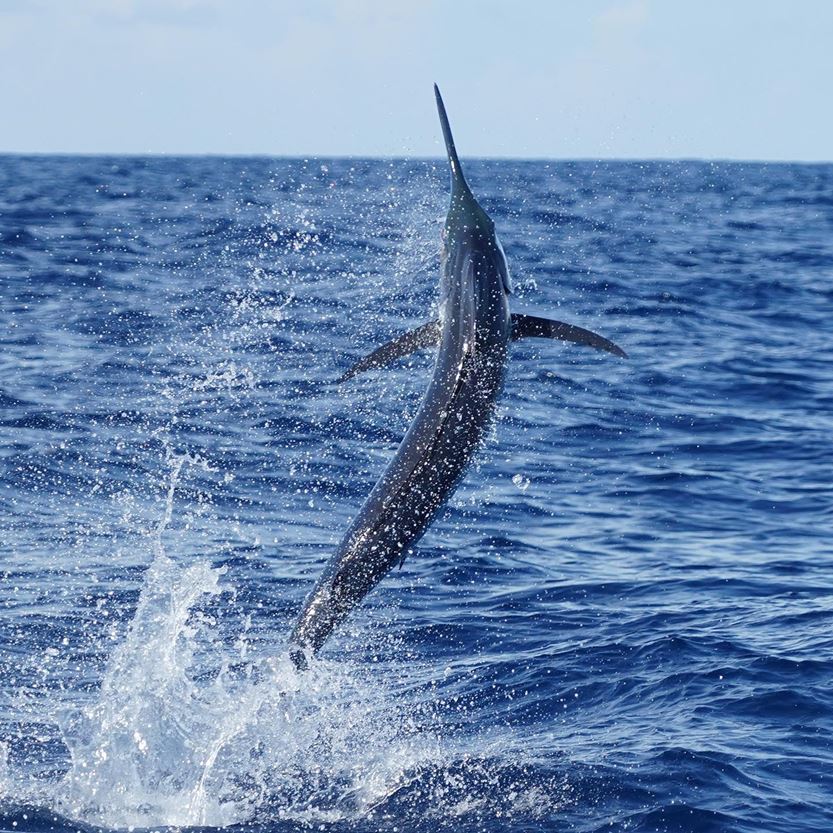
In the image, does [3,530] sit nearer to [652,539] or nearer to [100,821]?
[100,821]

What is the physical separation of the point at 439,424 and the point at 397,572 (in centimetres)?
462

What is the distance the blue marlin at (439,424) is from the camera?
709 centimetres

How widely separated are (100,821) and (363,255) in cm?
1828

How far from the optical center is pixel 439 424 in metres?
7.09

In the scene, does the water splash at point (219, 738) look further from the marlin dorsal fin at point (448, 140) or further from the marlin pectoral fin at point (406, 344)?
the marlin dorsal fin at point (448, 140)

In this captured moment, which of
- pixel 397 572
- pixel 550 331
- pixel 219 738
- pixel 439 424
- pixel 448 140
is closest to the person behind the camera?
pixel 439 424

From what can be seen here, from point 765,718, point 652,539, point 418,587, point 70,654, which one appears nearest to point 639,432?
point 652,539

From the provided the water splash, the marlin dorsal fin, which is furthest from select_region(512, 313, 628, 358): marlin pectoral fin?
the water splash

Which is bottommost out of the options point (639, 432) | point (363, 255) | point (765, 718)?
point (765, 718)

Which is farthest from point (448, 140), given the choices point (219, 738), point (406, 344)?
point (219, 738)

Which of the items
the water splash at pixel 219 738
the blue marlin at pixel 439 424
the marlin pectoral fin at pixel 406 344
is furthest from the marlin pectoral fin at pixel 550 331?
the water splash at pixel 219 738

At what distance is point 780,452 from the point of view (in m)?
15.3

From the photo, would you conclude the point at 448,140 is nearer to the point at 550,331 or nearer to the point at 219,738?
the point at 550,331

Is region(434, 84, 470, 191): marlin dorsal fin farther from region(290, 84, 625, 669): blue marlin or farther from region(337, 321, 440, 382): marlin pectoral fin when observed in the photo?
region(337, 321, 440, 382): marlin pectoral fin
